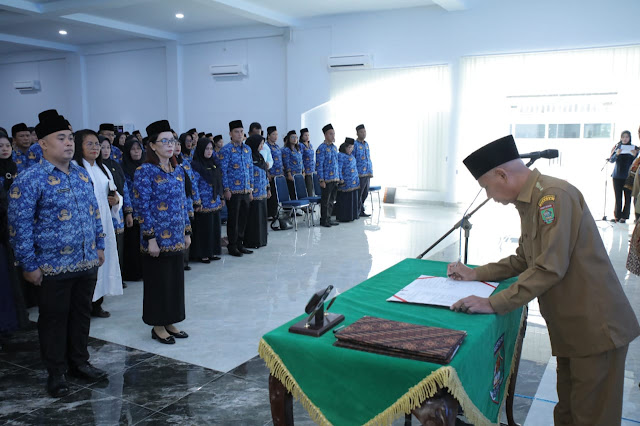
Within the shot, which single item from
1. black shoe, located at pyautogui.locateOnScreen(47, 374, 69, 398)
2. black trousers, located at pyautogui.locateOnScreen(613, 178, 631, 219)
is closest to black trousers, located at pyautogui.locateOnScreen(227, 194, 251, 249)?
black shoe, located at pyautogui.locateOnScreen(47, 374, 69, 398)

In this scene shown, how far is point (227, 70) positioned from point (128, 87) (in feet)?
11.4

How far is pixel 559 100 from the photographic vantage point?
10.0m

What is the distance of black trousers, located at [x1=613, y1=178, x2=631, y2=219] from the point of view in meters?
8.80

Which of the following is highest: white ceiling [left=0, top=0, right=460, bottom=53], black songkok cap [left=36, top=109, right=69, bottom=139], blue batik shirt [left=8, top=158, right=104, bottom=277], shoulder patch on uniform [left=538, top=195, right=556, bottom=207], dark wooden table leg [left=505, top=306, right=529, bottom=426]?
white ceiling [left=0, top=0, right=460, bottom=53]

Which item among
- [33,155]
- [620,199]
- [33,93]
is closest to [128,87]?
[33,93]

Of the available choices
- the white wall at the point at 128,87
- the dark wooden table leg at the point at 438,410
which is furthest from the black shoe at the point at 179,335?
the white wall at the point at 128,87

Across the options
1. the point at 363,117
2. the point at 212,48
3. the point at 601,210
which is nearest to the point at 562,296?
the point at 601,210

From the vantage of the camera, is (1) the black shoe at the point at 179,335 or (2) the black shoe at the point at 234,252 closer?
(1) the black shoe at the point at 179,335

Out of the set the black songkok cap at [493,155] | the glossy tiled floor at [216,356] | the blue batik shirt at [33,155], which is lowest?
the glossy tiled floor at [216,356]

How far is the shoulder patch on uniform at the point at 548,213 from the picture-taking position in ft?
6.06

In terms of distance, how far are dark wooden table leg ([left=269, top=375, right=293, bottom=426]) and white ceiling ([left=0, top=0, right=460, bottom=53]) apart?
8.75 meters

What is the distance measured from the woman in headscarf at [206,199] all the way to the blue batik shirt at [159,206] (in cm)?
260

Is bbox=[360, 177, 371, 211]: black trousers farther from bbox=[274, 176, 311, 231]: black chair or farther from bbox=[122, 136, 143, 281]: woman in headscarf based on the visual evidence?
bbox=[122, 136, 143, 281]: woman in headscarf

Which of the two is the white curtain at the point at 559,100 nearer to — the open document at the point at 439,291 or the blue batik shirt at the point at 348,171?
the blue batik shirt at the point at 348,171
